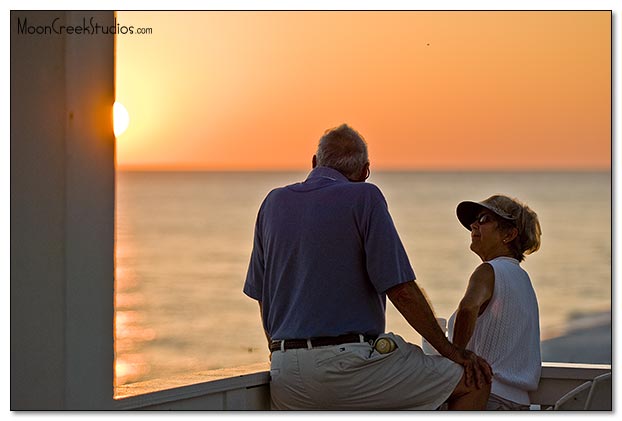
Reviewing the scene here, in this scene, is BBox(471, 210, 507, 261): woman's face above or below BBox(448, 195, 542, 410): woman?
above

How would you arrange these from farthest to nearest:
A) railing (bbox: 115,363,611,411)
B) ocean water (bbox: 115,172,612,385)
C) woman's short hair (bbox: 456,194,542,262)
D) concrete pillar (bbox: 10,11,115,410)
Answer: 1. ocean water (bbox: 115,172,612,385)
2. woman's short hair (bbox: 456,194,542,262)
3. railing (bbox: 115,363,611,411)
4. concrete pillar (bbox: 10,11,115,410)

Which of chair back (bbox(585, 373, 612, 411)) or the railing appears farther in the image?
chair back (bbox(585, 373, 612, 411))

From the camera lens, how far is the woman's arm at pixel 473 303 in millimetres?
4141

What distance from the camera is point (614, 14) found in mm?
4457

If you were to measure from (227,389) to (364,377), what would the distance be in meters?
0.44

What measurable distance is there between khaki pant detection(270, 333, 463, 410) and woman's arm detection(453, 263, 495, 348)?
5.0 inches

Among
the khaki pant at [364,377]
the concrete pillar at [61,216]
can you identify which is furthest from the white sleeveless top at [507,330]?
the concrete pillar at [61,216]

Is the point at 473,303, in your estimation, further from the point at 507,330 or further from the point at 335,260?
the point at 335,260

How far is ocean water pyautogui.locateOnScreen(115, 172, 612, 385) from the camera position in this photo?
19422 mm

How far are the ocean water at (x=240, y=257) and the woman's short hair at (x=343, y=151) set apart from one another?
133 inches

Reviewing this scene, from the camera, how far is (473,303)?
164 inches

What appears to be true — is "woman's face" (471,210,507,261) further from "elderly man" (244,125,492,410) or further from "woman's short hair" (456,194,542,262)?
"elderly man" (244,125,492,410)

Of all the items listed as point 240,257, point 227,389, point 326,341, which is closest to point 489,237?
point 326,341

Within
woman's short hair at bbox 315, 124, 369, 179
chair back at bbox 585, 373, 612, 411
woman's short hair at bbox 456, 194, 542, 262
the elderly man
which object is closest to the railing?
the elderly man
